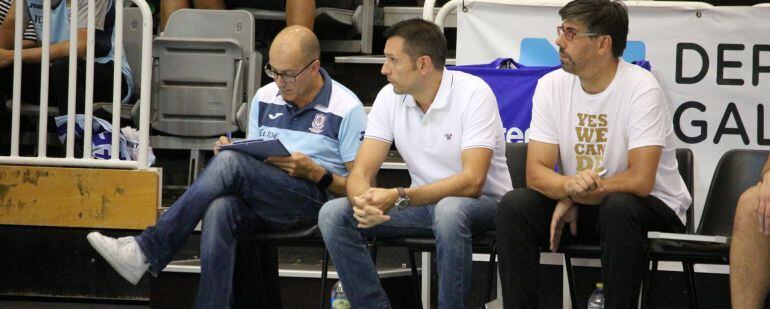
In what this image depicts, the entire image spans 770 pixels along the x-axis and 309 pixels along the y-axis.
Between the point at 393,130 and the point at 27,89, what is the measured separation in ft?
7.80

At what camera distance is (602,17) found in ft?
13.5

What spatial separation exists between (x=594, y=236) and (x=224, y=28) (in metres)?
2.70

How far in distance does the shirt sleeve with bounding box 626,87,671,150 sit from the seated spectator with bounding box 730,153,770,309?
43 cm

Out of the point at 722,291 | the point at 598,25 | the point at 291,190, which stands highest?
the point at 598,25

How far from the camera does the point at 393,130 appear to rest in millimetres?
4395

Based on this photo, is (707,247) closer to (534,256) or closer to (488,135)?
(534,256)

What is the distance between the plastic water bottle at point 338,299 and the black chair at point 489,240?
15.9 inches

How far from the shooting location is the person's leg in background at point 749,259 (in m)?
3.60

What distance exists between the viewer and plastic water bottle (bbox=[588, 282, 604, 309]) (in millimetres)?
4691

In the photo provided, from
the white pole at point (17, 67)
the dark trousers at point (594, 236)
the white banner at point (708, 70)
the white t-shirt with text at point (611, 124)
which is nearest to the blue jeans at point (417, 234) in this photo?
the dark trousers at point (594, 236)

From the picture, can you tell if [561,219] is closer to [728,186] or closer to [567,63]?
[567,63]

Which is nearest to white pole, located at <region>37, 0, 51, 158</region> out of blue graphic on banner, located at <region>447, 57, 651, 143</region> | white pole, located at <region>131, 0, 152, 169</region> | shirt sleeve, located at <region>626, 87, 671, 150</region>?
white pole, located at <region>131, 0, 152, 169</region>

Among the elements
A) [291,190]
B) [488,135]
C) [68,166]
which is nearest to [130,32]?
[68,166]

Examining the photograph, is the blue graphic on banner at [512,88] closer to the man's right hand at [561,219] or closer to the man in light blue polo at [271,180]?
the man in light blue polo at [271,180]
